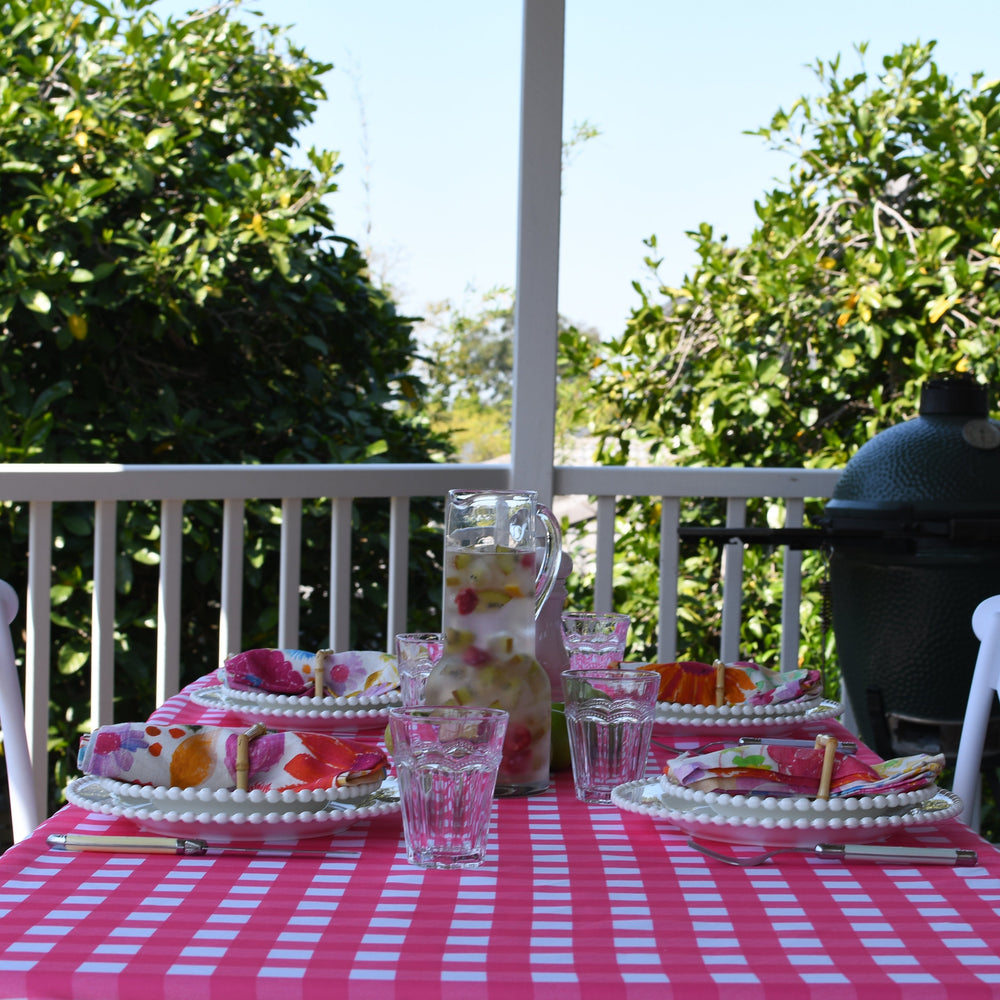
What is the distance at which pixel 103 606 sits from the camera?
2.49 meters

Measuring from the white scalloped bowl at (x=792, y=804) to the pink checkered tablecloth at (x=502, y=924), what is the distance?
1.3 inches

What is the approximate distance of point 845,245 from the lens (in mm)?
4254

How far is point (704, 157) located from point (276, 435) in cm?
371

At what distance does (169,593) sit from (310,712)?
134cm

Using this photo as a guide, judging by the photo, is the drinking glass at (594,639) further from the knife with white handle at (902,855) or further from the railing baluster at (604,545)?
the railing baluster at (604,545)

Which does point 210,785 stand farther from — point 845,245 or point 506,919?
point 845,245

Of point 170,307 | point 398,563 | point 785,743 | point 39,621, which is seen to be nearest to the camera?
point 785,743

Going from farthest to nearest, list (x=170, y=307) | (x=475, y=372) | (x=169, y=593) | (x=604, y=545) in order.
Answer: (x=475, y=372), (x=170, y=307), (x=604, y=545), (x=169, y=593)

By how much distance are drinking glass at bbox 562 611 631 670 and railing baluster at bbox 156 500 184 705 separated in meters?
1.37

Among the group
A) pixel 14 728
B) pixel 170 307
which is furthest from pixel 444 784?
pixel 170 307

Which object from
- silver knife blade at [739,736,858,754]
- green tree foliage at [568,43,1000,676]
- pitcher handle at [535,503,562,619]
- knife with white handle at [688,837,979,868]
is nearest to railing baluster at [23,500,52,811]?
pitcher handle at [535,503,562,619]

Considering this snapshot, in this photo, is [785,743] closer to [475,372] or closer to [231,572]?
[231,572]

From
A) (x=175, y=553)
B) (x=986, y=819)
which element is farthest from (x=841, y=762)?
(x=986, y=819)

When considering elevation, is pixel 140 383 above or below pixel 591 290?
below
